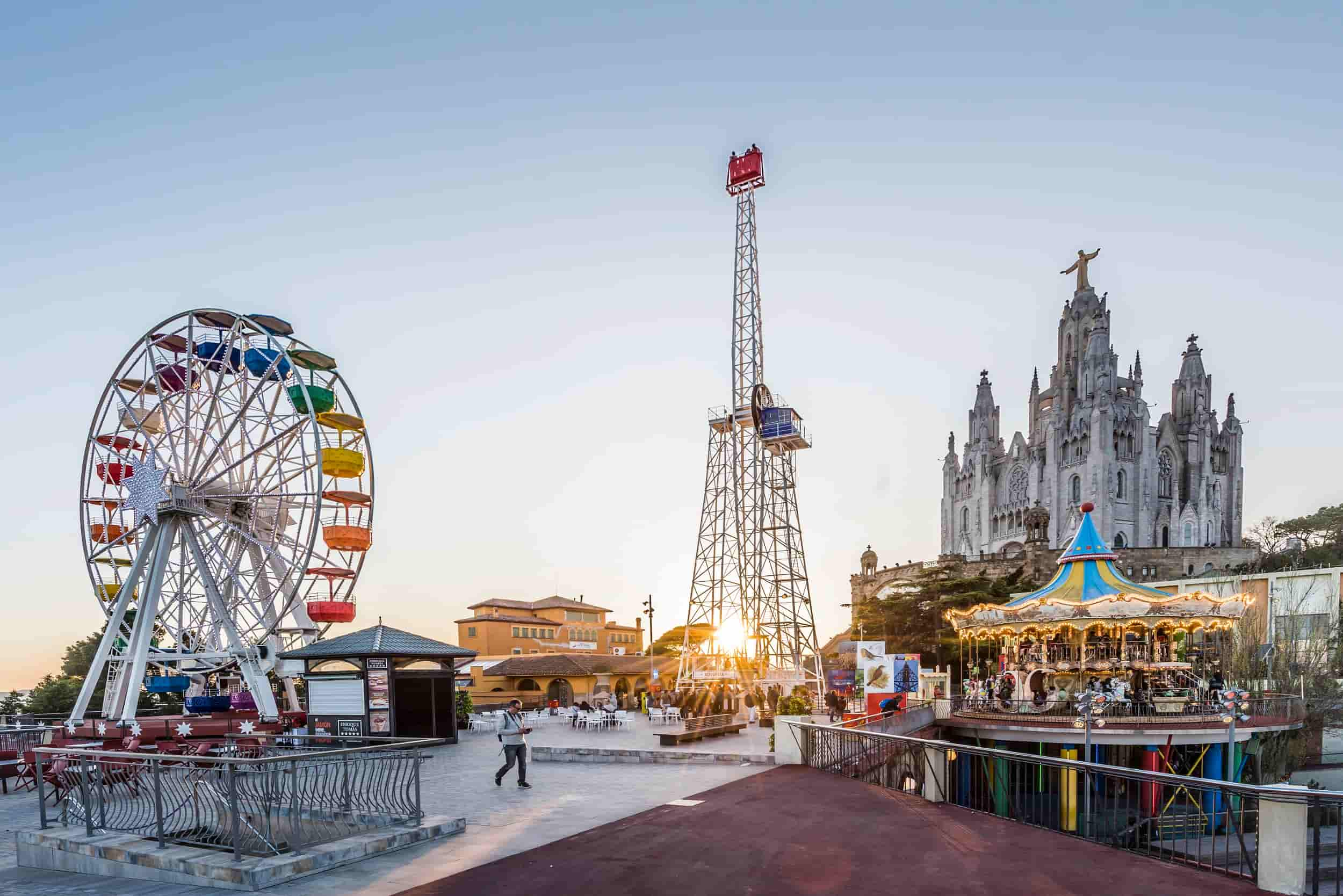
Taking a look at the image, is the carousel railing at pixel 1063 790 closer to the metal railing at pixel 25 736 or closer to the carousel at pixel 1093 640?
the carousel at pixel 1093 640

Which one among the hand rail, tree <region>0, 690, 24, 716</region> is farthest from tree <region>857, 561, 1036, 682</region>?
tree <region>0, 690, 24, 716</region>

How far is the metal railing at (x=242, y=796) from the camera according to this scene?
8.37m

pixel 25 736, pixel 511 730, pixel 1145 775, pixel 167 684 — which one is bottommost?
pixel 25 736

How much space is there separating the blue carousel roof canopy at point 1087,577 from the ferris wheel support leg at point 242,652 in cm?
2266

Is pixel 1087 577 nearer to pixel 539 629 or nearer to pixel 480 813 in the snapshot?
pixel 480 813

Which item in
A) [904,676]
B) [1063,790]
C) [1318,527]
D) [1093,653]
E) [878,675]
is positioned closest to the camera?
[1063,790]

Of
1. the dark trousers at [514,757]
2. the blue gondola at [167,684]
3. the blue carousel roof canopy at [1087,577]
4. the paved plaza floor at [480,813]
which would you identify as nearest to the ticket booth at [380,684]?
the paved plaza floor at [480,813]

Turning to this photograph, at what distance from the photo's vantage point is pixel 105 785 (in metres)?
9.52

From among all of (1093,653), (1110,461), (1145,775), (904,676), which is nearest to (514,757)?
(1145,775)

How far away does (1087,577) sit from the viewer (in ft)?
83.5

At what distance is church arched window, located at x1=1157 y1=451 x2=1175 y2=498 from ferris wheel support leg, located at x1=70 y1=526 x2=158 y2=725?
8962 cm

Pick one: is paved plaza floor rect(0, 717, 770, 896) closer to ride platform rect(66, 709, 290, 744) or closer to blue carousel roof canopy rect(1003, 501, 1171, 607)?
ride platform rect(66, 709, 290, 744)

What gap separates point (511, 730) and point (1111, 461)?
273 feet

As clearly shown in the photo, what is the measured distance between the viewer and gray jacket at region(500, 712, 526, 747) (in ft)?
44.5
